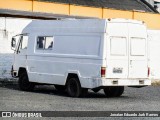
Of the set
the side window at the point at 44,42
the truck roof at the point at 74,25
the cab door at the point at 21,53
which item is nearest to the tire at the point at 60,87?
the cab door at the point at 21,53

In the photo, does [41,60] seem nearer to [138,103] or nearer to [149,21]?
[138,103]

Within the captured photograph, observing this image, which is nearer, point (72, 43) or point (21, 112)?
point (21, 112)

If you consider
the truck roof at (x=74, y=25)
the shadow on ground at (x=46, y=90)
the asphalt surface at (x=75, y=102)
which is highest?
the truck roof at (x=74, y=25)

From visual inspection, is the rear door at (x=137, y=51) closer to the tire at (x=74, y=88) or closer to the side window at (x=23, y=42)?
the tire at (x=74, y=88)

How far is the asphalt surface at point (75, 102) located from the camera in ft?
54.7

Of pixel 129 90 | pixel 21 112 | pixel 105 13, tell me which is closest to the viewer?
pixel 21 112

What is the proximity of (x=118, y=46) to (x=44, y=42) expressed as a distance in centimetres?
332

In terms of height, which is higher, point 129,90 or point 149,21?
point 149,21

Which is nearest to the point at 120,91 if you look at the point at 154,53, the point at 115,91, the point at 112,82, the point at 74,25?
the point at 115,91

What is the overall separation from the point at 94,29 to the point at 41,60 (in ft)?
9.92

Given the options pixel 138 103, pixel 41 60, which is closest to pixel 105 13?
pixel 41 60

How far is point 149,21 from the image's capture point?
4428 centimetres

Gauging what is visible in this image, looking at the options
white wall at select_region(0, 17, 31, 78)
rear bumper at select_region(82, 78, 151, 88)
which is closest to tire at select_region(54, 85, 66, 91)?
rear bumper at select_region(82, 78, 151, 88)

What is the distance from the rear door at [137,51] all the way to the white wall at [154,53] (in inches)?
349
